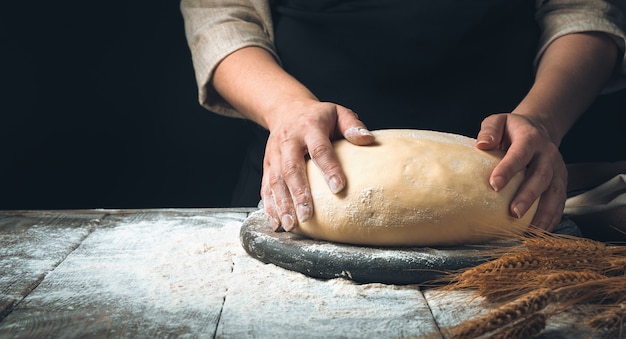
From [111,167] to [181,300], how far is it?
1816 mm

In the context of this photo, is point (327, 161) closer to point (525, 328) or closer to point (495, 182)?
point (495, 182)

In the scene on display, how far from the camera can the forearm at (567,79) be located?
5.23 ft

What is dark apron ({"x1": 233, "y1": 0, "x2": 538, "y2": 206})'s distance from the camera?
182 cm

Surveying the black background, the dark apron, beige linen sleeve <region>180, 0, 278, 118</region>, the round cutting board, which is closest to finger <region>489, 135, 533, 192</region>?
the round cutting board

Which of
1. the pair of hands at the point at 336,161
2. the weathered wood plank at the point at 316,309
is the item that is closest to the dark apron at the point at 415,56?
the pair of hands at the point at 336,161

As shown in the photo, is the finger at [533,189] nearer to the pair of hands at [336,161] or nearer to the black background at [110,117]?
the pair of hands at [336,161]

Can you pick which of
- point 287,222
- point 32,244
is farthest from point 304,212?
point 32,244

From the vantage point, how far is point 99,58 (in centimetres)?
265

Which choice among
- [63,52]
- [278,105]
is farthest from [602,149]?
[63,52]

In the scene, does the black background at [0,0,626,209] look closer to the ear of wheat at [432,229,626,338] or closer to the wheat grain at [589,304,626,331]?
the ear of wheat at [432,229,626,338]

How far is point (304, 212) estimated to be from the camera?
1266mm

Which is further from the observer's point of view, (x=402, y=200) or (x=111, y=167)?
(x=111, y=167)

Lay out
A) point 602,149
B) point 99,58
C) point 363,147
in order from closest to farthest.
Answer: point 363,147 → point 602,149 → point 99,58

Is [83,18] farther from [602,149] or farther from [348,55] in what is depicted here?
[602,149]
